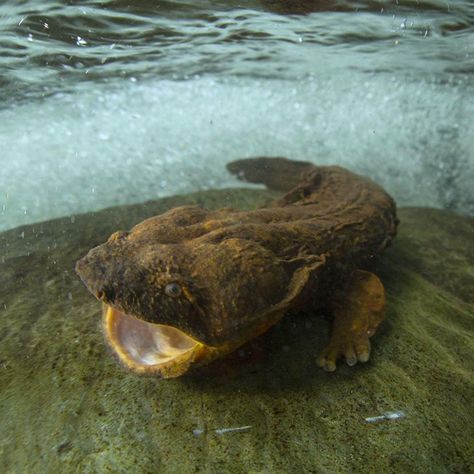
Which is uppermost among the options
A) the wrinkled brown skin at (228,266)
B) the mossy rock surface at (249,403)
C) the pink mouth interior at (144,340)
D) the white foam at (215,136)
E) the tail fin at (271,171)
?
the wrinkled brown skin at (228,266)

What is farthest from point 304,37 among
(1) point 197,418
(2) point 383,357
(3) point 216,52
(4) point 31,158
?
(4) point 31,158

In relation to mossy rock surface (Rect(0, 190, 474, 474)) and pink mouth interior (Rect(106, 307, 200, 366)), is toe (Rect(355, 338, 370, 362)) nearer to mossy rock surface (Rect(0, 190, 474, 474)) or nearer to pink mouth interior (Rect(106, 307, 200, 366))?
mossy rock surface (Rect(0, 190, 474, 474))

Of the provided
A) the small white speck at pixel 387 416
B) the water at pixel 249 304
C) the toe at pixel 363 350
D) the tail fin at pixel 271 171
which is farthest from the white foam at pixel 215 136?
the small white speck at pixel 387 416

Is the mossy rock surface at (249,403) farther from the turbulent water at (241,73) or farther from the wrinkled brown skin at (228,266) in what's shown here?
the turbulent water at (241,73)

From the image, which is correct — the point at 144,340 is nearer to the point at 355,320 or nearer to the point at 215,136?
the point at 355,320

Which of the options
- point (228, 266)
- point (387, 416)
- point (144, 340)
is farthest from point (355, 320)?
point (144, 340)
